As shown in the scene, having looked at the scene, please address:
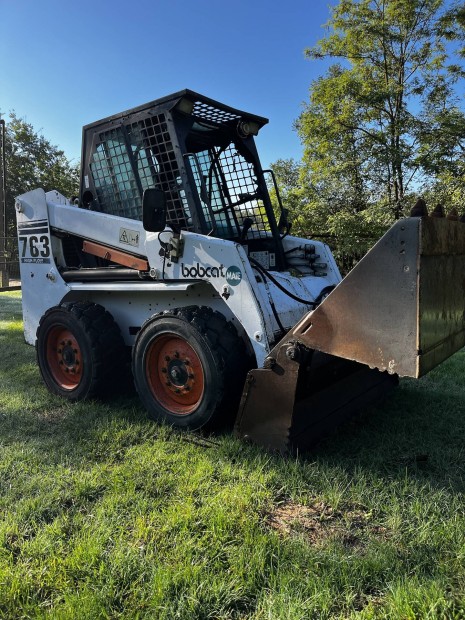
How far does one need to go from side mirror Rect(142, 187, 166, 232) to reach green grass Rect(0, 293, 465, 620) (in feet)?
4.96

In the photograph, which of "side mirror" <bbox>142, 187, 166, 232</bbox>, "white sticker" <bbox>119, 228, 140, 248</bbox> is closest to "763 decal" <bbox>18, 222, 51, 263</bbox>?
"white sticker" <bbox>119, 228, 140, 248</bbox>

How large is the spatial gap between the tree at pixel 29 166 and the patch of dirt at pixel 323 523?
30.7 meters

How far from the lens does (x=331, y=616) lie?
1.70 metres

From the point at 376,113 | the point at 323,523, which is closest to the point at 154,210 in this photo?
the point at 323,523

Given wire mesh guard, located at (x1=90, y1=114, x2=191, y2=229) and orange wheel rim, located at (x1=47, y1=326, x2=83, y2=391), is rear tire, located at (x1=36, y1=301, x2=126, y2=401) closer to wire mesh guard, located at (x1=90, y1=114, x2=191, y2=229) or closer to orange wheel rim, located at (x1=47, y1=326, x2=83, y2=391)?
orange wheel rim, located at (x1=47, y1=326, x2=83, y2=391)

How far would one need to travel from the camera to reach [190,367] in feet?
11.2

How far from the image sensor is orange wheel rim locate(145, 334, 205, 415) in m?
3.39

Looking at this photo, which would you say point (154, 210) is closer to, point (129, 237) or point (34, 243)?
point (129, 237)

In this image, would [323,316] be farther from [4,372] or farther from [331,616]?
[4,372]

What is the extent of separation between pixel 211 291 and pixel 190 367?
0.63 meters

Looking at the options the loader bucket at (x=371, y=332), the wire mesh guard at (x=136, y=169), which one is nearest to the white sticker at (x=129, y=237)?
the wire mesh guard at (x=136, y=169)

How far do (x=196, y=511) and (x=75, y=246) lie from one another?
10.6 ft

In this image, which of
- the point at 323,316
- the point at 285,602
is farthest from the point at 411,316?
the point at 285,602

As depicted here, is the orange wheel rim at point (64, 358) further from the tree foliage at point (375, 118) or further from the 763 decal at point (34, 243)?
the tree foliage at point (375, 118)
